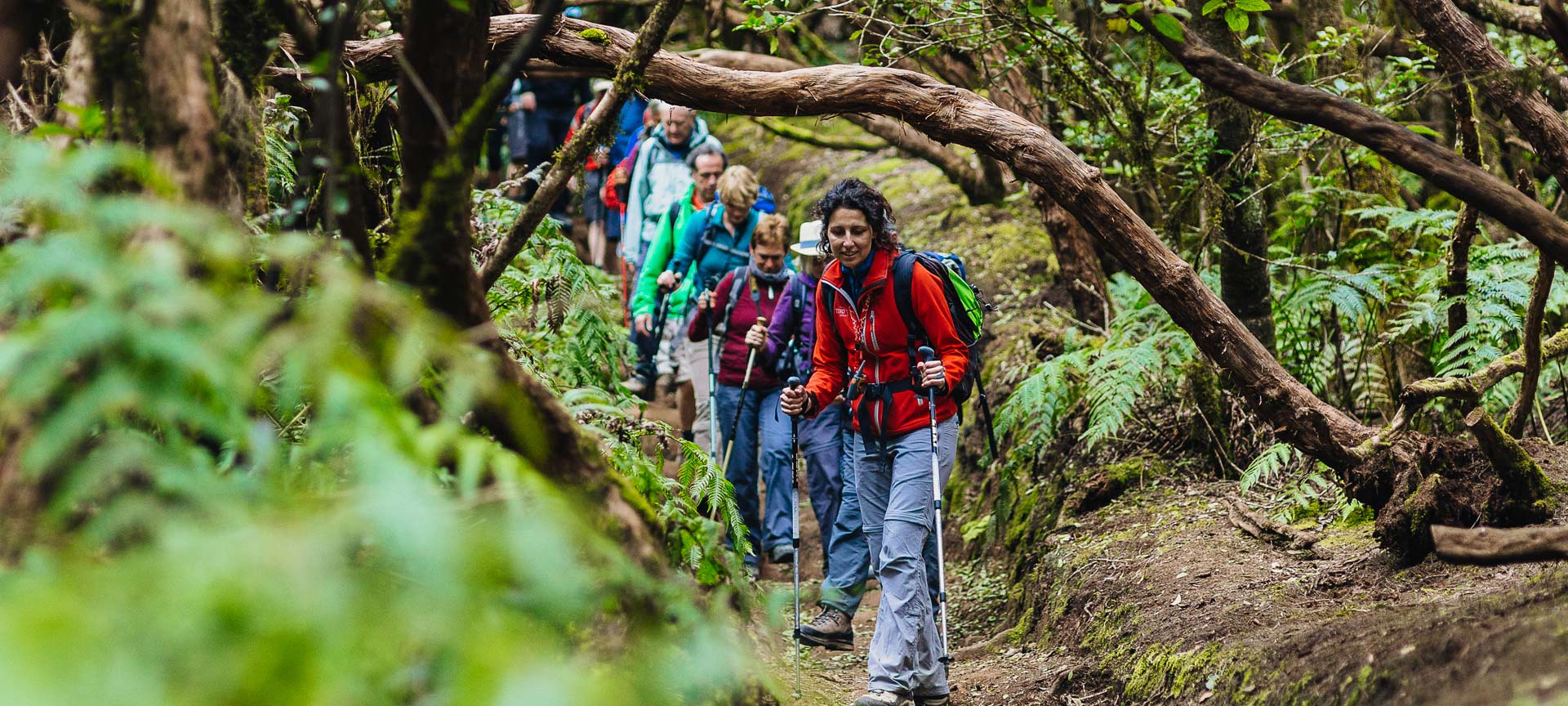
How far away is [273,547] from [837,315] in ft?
14.7

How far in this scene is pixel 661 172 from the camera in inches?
402

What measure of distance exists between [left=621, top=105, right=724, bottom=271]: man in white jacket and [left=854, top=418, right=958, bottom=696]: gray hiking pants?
468 centimetres

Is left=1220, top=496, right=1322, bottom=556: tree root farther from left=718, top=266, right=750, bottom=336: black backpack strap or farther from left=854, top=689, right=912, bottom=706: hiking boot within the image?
left=718, top=266, right=750, bottom=336: black backpack strap

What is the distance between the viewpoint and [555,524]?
174cm

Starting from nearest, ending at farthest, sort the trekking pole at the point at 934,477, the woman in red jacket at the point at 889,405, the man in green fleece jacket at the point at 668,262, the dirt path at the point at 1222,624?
the dirt path at the point at 1222,624
the woman in red jacket at the point at 889,405
the trekking pole at the point at 934,477
the man in green fleece jacket at the point at 668,262

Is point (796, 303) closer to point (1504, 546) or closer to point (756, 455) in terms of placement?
point (756, 455)

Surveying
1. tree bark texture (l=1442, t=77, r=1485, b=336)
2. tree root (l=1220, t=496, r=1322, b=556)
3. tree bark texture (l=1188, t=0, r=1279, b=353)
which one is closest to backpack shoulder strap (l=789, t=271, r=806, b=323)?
tree bark texture (l=1188, t=0, r=1279, b=353)

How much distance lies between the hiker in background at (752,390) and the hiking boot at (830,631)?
3.72ft

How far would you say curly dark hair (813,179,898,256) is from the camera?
5688 millimetres

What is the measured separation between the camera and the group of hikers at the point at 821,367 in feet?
18.1

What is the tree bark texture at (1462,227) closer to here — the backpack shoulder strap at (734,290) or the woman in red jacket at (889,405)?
the woman in red jacket at (889,405)

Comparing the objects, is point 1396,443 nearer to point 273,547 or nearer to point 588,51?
point 588,51

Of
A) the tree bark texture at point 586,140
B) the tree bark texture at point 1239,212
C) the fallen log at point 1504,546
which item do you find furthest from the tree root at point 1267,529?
the tree bark texture at point 586,140

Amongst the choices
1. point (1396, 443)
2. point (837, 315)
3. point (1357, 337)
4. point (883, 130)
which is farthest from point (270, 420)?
point (883, 130)
